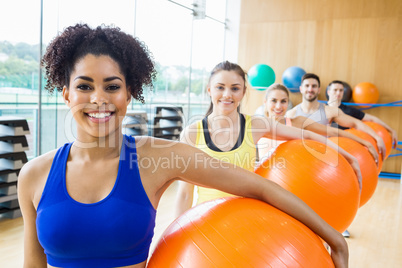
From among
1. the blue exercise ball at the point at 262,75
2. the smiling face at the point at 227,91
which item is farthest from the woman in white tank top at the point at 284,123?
the blue exercise ball at the point at 262,75

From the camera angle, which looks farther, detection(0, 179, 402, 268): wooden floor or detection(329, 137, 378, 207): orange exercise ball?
detection(0, 179, 402, 268): wooden floor

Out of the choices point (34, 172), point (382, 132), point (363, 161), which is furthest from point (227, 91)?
point (382, 132)

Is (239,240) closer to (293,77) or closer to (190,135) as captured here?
(190,135)

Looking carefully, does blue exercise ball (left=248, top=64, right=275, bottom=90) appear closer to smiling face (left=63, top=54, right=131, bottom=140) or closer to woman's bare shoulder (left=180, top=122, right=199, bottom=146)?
woman's bare shoulder (left=180, top=122, right=199, bottom=146)

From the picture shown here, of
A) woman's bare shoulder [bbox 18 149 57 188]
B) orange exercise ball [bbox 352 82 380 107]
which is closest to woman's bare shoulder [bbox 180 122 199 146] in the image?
woman's bare shoulder [bbox 18 149 57 188]

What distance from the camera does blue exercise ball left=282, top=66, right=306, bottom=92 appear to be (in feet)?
20.6

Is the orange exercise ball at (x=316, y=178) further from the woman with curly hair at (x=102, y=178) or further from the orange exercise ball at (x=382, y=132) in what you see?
the orange exercise ball at (x=382, y=132)

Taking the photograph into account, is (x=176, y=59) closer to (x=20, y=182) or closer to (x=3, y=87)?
(x=3, y=87)

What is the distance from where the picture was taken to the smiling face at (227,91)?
1793 millimetres

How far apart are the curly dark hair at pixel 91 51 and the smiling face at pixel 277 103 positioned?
1817 millimetres

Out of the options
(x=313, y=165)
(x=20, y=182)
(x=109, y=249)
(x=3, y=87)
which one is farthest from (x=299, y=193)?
(x=3, y=87)

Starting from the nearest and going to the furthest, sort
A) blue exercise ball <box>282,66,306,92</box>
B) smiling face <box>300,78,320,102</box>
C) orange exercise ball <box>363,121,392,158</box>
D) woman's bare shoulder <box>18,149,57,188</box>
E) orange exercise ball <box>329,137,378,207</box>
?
woman's bare shoulder <box>18,149,57,188</box> → orange exercise ball <box>329,137,378,207</box> → orange exercise ball <box>363,121,392,158</box> → smiling face <box>300,78,320,102</box> → blue exercise ball <box>282,66,306,92</box>

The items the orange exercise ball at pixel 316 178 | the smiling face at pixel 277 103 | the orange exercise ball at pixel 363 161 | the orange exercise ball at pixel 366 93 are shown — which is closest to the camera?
the orange exercise ball at pixel 316 178

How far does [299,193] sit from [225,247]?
0.73 meters
